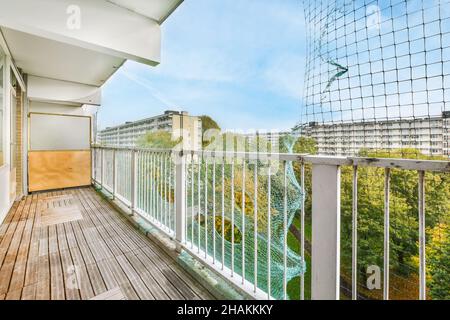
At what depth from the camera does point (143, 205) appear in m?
2.84

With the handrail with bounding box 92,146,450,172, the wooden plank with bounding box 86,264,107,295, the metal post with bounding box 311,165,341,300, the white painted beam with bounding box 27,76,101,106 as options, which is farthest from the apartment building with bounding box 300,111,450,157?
the white painted beam with bounding box 27,76,101,106

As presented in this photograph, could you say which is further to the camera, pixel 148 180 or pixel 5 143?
pixel 5 143

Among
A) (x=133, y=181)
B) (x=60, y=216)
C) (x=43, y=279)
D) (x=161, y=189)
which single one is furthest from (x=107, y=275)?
(x=60, y=216)

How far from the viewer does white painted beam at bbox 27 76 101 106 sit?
4.54 meters

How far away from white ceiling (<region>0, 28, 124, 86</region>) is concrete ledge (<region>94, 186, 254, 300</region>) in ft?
9.19

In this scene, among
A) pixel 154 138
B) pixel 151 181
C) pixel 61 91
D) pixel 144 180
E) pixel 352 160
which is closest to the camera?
pixel 352 160

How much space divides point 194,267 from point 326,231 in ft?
3.90

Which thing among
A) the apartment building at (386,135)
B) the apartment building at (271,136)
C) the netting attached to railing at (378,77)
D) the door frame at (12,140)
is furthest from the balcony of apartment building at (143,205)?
Result: the netting attached to railing at (378,77)

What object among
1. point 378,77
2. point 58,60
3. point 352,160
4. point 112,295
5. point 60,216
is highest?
point 58,60

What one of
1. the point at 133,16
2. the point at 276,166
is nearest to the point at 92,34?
the point at 133,16

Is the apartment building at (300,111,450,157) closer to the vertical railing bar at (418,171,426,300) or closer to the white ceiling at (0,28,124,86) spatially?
the vertical railing bar at (418,171,426,300)

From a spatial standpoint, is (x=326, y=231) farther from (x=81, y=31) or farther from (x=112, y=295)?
(x=81, y=31)

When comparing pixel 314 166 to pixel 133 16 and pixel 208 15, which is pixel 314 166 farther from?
pixel 208 15

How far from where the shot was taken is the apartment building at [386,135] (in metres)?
2.80
